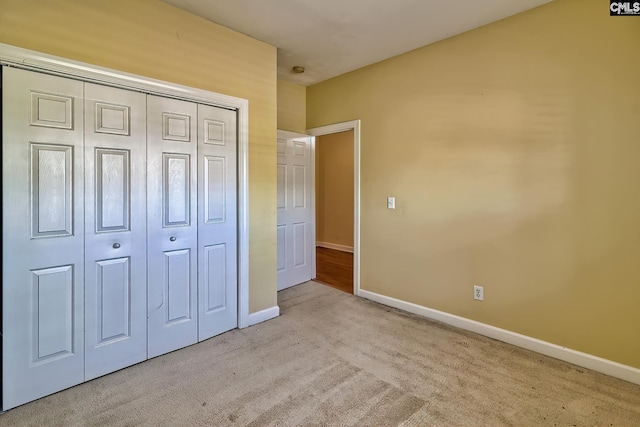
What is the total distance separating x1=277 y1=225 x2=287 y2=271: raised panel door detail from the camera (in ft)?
12.8

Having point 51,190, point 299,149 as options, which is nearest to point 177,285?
point 51,190

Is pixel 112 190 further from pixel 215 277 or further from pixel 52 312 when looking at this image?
pixel 215 277

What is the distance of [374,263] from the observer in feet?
11.6

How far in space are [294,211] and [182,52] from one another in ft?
7.19

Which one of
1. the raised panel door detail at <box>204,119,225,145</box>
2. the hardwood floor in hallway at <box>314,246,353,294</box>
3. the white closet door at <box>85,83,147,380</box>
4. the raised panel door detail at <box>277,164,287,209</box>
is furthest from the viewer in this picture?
the hardwood floor in hallway at <box>314,246,353,294</box>

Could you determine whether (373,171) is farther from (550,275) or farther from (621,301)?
(621,301)

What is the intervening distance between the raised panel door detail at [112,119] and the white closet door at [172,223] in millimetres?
148

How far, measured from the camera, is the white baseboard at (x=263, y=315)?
2.87m

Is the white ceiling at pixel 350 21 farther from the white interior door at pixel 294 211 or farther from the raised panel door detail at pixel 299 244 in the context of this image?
the raised panel door detail at pixel 299 244

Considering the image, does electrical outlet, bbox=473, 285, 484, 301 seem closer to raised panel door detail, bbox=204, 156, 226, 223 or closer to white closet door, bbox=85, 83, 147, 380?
raised panel door detail, bbox=204, 156, 226, 223

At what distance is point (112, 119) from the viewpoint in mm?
2066

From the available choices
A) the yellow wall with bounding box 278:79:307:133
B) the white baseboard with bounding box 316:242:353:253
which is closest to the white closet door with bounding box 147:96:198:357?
the yellow wall with bounding box 278:79:307:133

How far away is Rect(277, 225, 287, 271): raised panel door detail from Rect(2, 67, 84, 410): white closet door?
7.18ft

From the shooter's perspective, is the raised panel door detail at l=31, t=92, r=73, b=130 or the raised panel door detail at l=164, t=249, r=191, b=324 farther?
the raised panel door detail at l=164, t=249, r=191, b=324
